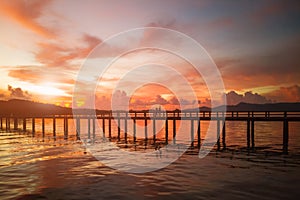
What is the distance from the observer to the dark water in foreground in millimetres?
12125

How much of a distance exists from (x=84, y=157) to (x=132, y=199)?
11343 millimetres

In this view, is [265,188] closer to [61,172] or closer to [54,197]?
[54,197]

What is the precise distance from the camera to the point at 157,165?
1855 centimetres

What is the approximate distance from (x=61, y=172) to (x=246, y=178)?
34.9ft

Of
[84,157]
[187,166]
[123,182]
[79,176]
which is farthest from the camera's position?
[84,157]

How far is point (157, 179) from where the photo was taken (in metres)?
14.8

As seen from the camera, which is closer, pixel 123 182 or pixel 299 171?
pixel 123 182

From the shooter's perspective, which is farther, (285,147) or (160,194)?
(285,147)

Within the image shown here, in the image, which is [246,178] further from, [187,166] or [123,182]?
[123,182]

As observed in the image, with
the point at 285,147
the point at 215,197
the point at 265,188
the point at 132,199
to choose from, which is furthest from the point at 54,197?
the point at 285,147

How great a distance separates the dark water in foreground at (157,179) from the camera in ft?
39.8

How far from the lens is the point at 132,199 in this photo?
11.5 metres

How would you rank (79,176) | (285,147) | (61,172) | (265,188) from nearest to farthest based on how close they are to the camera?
(265,188), (79,176), (61,172), (285,147)

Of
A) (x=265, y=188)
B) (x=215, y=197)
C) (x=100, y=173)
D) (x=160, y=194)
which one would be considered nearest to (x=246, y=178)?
(x=265, y=188)
